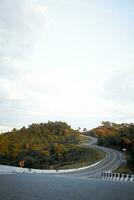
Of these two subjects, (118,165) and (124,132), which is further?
(124,132)

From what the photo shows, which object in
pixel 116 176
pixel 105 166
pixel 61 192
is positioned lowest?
pixel 61 192

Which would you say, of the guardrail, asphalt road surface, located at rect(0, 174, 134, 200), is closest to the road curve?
the guardrail

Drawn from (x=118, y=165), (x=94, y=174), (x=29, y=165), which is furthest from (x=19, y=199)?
(x=29, y=165)

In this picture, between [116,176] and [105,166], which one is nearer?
[116,176]

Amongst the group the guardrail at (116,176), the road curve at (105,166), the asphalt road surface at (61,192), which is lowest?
the asphalt road surface at (61,192)

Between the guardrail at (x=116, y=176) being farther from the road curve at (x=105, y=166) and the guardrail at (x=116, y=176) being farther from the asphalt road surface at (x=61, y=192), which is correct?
the asphalt road surface at (x=61, y=192)

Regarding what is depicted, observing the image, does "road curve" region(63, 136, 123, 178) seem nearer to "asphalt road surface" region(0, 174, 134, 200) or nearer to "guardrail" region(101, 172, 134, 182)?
"guardrail" region(101, 172, 134, 182)

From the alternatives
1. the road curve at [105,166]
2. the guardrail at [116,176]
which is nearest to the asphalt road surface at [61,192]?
the guardrail at [116,176]

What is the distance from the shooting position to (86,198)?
191 ft

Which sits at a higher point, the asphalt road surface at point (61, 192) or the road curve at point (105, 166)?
the road curve at point (105, 166)

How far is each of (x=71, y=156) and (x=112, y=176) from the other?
7660 cm

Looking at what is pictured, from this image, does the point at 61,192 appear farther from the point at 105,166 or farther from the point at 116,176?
the point at 105,166

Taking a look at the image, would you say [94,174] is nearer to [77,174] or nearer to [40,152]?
[77,174]

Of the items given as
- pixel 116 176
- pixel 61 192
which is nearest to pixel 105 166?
pixel 116 176
